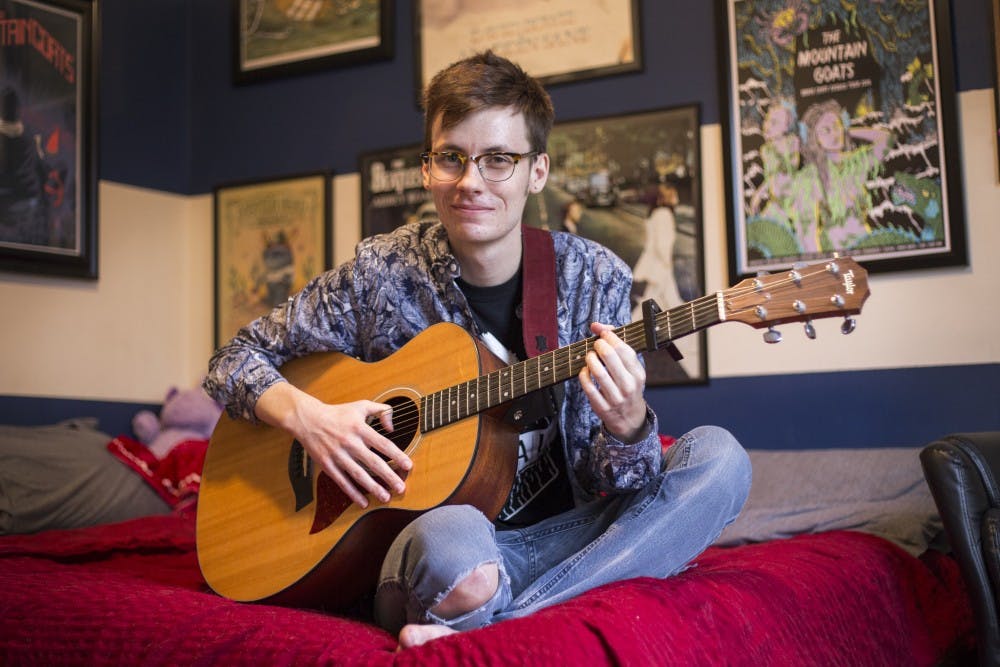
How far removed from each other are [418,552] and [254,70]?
9.52 ft

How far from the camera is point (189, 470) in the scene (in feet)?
10.8

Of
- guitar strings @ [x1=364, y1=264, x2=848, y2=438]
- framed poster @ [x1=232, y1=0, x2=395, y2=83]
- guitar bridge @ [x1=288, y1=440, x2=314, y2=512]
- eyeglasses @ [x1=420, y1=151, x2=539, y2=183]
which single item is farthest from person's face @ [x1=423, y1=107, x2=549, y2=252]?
framed poster @ [x1=232, y1=0, x2=395, y2=83]

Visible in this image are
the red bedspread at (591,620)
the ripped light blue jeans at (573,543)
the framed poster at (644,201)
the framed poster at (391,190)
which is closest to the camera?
the red bedspread at (591,620)

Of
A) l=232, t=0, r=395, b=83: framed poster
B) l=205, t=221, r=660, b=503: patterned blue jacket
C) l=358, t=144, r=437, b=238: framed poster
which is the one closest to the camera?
l=205, t=221, r=660, b=503: patterned blue jacket

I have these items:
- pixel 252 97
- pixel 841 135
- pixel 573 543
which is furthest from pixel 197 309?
pixel 573 543

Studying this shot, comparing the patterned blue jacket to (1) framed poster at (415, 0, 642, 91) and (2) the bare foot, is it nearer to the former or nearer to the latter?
(2) the bare foot

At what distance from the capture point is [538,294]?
2006mm

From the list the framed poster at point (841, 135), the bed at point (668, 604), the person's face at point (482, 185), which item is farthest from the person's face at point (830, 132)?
the person's face at point (482, 185)

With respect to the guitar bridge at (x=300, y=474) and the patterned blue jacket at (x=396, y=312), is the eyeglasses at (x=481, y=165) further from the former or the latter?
the guitar bridge at (x=300, y=474)

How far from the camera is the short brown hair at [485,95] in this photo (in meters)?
1.98

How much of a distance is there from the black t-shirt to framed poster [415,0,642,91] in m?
1.59

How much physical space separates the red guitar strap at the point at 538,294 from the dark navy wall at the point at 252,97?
1.46 metres

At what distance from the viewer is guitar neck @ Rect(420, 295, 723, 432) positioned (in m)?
1.62

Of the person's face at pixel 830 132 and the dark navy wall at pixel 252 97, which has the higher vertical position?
the dark navy wall at pixel 252 97
